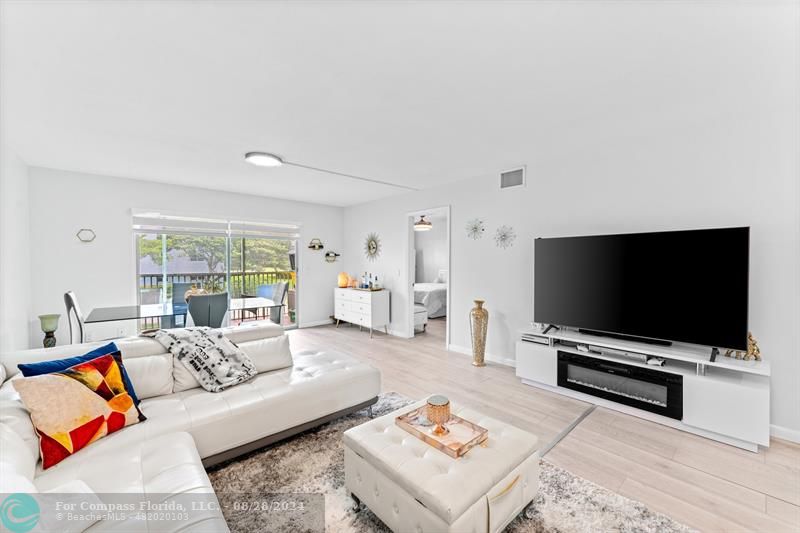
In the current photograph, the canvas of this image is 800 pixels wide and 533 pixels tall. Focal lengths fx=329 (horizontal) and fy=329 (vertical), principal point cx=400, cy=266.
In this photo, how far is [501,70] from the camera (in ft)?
6.59

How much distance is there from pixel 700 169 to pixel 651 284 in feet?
3.48

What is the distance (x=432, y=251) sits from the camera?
9.41m

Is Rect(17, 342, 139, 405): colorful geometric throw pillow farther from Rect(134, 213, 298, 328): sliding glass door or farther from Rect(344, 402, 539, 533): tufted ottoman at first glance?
Rect(134, 213, 298, 328): sliding glass door

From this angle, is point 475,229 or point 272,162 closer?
point 272,162

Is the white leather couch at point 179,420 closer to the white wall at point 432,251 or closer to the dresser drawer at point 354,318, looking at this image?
the dresser drawer at point 354,318

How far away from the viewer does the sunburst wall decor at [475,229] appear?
4.44 m

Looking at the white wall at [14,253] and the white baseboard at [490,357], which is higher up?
the white wall at [14,253]

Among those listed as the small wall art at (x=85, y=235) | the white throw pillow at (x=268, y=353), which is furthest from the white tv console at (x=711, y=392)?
Result: the small wall art at (x=85, y=235)

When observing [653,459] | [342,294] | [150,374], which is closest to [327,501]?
[150,374]

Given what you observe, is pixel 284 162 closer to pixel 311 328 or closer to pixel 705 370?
pixel 311 328

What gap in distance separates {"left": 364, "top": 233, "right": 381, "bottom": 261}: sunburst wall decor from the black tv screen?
10.6ft

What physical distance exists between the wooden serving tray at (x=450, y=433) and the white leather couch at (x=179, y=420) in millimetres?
832

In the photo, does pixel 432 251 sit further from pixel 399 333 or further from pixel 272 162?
pixel 272 162

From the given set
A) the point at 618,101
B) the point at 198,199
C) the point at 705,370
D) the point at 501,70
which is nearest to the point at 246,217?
the point at 198,199
